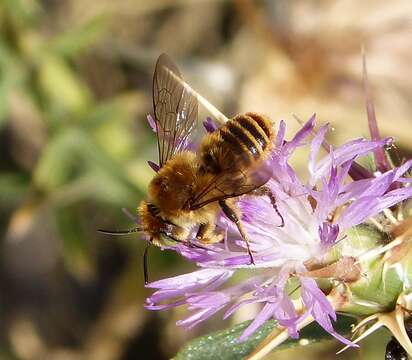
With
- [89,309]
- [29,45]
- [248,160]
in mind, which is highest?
[29,45]

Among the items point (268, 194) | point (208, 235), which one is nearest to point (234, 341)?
point (208, 235)

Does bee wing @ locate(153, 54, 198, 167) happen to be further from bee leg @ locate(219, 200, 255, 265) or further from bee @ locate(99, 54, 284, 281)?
bee leg @ locate(219, 200, 255, 265)

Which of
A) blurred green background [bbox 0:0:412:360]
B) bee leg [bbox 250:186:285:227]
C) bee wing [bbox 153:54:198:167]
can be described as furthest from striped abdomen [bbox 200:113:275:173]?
blurred green background [bbox 0:0:412:360]

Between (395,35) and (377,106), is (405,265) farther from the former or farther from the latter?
(395,35)

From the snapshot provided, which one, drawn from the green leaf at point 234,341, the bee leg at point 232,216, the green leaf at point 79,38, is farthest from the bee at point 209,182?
the green leaf at point 79,38

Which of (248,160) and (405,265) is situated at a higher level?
(248,160)

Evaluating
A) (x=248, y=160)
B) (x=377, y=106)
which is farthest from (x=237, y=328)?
(x=377, y=106)
